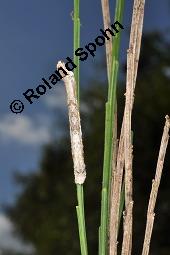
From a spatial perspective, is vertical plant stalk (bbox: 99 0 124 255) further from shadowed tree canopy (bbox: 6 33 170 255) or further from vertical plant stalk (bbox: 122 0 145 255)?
shadowed tree canopy (bbox: 6 33 170 255)

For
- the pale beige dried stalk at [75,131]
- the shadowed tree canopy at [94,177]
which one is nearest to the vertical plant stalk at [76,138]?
the pale beige dried stalk at [75,131]

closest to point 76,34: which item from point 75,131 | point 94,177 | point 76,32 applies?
point 76,32

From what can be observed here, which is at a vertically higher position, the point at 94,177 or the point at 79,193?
the point at 94,177

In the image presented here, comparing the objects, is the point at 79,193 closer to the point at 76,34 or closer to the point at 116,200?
the point at 116,200

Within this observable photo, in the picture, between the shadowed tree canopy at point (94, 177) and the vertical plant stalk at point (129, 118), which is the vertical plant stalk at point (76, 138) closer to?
the vertical plant stalk at point (129, 118)

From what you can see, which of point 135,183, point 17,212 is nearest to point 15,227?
point 17,212

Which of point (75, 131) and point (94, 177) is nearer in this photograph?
point (75, 131)

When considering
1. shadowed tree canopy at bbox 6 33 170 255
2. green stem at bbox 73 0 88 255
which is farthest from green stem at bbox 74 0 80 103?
shadowed tree canopy at bbox 6 33 170 255

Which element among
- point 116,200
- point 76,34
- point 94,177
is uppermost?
point 94,177
